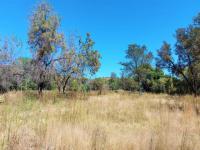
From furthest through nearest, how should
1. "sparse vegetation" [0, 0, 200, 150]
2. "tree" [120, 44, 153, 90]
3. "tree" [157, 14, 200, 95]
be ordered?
"tree" [120, 44, 153, 90], "tree" [157, 14, 200, 95], "sparse vegetation" [0, 0, 200, 150]

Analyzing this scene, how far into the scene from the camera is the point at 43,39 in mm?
15531

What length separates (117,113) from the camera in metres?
6.94

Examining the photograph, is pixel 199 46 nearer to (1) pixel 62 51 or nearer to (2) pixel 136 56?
(1) pixel 62 51

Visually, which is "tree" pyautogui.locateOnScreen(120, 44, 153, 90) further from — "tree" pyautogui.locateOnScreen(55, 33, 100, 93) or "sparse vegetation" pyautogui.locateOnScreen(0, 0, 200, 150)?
"tree" pyautogui.locateOnScreen(55, 33, 100, 93)

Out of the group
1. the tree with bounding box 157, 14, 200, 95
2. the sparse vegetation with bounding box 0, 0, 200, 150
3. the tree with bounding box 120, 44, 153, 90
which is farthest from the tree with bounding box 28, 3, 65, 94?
the tree with bounding box 120, 44, 153, 90

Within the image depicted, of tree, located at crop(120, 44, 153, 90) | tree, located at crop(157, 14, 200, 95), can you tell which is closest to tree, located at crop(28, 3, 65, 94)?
tree, located at crop(157, 14, 200, 95)

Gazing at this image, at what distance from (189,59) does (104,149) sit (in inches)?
1047

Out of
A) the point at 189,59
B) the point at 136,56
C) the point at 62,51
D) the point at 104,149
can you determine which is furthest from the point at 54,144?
the point at 136,56

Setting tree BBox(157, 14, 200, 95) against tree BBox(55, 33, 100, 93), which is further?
tree BBox(157, 14, 200, 95)

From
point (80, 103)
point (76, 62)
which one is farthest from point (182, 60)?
point (80, 103)

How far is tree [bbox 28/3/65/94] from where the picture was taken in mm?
15312

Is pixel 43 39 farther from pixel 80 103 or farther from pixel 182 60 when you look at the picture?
pixel 182 60

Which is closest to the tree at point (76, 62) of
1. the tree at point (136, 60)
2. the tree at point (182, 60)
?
the tree at point (182, 60)

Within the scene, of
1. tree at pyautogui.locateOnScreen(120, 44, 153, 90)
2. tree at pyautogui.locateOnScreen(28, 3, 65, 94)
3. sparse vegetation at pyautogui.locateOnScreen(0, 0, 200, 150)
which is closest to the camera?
sparse vegetation at pyautogui.locateOnScreen(0, 0, 200, 150)
